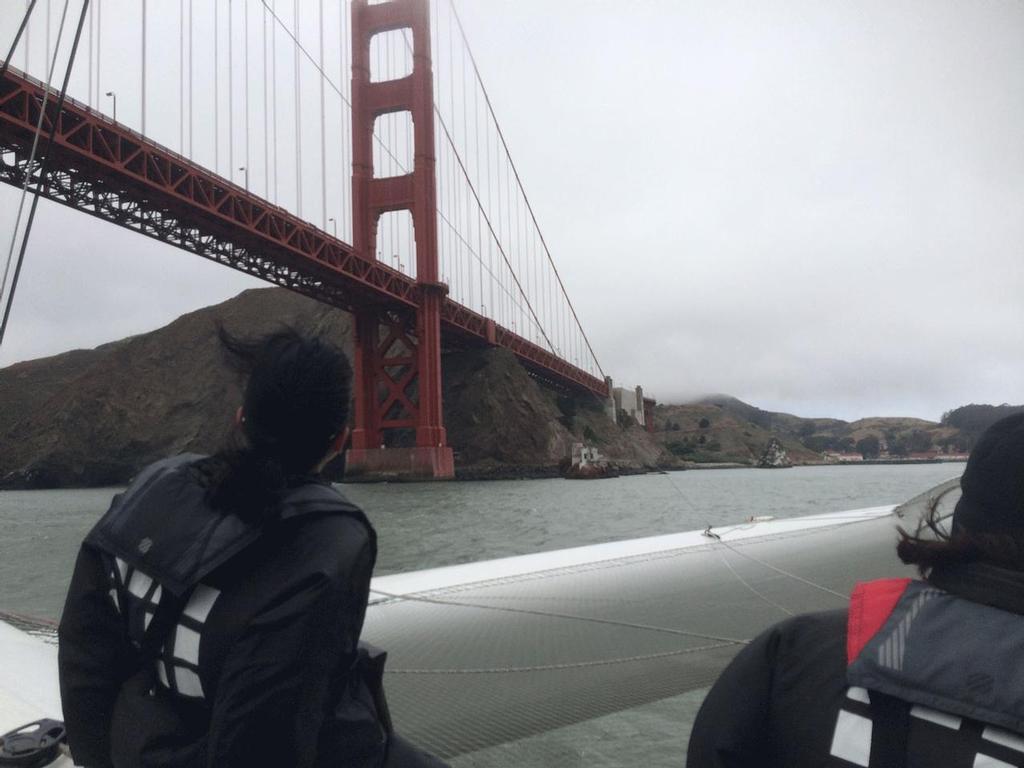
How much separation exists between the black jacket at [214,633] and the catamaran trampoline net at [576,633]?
61cm

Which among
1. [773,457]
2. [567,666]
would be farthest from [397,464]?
[773,457]

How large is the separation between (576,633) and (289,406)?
1.36 metres

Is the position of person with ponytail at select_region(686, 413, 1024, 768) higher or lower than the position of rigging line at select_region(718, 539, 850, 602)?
higher

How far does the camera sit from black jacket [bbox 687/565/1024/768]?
46 centimetres

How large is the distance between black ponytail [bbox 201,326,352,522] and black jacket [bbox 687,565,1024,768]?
384 mm

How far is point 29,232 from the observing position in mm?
1667

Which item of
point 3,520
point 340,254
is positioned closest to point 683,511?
point 340,254

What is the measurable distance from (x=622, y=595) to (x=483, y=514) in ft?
28.5

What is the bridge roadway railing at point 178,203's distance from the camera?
1027cm

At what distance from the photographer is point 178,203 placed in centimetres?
1221

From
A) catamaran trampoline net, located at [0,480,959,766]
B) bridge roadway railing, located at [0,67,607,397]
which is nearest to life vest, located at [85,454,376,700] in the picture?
catamaran trampoline net, located at [0,480,959,766]

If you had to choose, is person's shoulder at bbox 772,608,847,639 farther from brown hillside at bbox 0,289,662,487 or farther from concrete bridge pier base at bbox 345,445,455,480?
brown hillside at bbox 0,289,662,487

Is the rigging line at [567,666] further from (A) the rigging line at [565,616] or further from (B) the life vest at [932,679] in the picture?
(B) the life vest at [932,679]

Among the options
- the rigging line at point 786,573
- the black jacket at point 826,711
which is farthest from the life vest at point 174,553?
the rigging line at point 786,573
